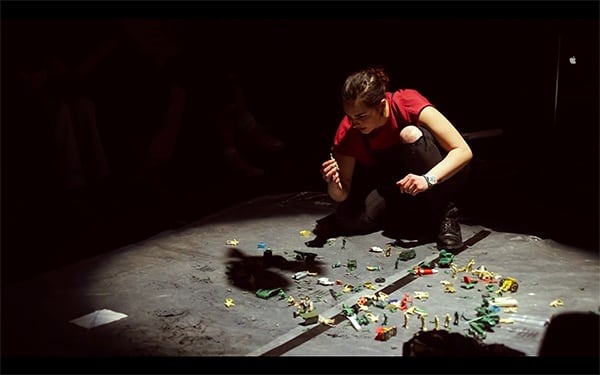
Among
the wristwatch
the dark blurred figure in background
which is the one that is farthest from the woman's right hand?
the dark blurred figure in background

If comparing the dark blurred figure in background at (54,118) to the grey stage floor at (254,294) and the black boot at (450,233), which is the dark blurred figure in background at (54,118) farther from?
the black boot at (450,233)

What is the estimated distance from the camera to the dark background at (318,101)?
4.37m

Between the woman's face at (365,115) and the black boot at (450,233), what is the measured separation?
0.64 metres

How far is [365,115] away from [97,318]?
1626 mm

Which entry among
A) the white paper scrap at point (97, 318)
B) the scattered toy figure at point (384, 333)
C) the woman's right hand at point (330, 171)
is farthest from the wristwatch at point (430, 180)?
the white paper scrap at point (97, 318)

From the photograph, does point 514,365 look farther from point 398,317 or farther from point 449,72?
point 449,72

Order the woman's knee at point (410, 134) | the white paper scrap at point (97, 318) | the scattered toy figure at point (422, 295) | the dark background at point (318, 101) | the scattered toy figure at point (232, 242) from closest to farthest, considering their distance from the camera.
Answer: the white paper scrap at point (97, 318)
the scattered toy figure at point (422, 295)
the woman's knee at point (410, 134)
the scattered toy figure at point (232, 242)
the dark background at point (318, 101)

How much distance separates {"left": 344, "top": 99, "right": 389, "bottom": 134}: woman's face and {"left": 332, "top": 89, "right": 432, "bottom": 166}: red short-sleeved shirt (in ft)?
0.31

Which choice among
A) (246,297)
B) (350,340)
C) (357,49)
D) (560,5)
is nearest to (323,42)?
(357,49)

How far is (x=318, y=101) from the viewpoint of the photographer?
6.53m

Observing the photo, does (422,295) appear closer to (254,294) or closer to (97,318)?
(254,294)

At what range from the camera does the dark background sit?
4367mm

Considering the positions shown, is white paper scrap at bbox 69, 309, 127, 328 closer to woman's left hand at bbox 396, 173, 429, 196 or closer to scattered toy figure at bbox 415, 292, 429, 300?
scattered toy figure at bbox 415, 292, 429, 300

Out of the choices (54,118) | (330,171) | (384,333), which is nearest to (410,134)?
(330,171)
